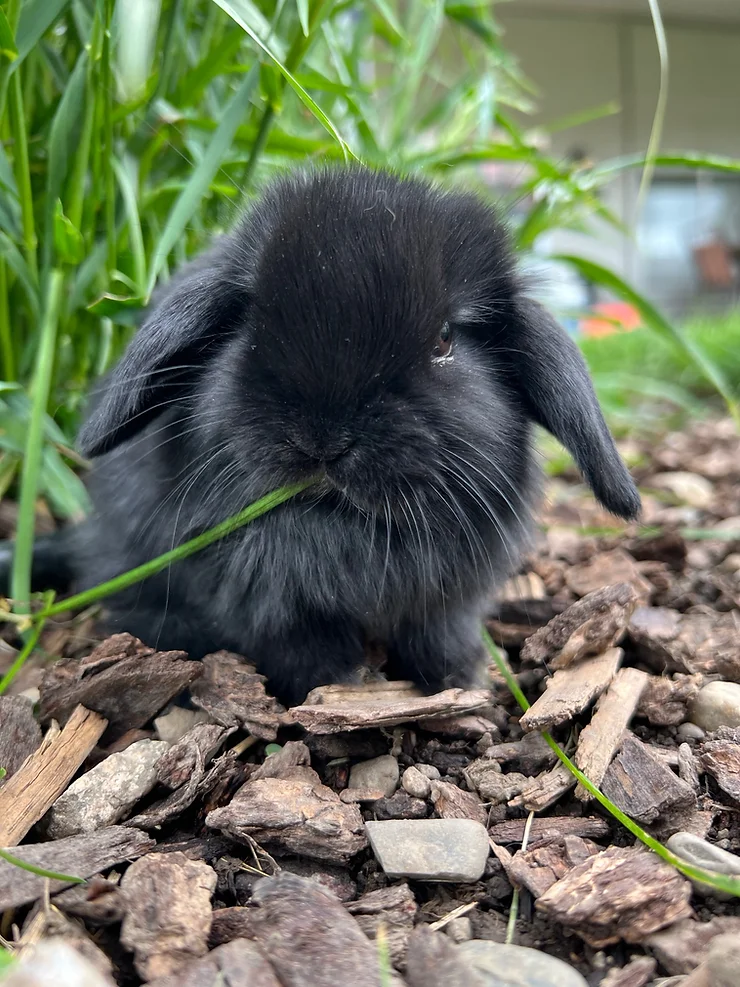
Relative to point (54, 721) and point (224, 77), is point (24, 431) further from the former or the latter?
Answer: point (224, 77)

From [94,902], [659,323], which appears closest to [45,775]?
[94,902]

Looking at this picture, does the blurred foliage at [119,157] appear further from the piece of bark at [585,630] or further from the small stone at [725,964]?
the small stone at [725,964]

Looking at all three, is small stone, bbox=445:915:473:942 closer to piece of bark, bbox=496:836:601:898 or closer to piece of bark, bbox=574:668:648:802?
piece of bark, bbox=496:836:601:898

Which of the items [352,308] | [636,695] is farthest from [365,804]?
[352,308]

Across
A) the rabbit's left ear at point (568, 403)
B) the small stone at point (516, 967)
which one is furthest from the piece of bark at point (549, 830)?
the rabbit's left ear at point (568, 403)

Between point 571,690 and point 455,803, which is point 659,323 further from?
point 455,803

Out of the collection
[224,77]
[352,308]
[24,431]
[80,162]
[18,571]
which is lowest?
[18,571]
